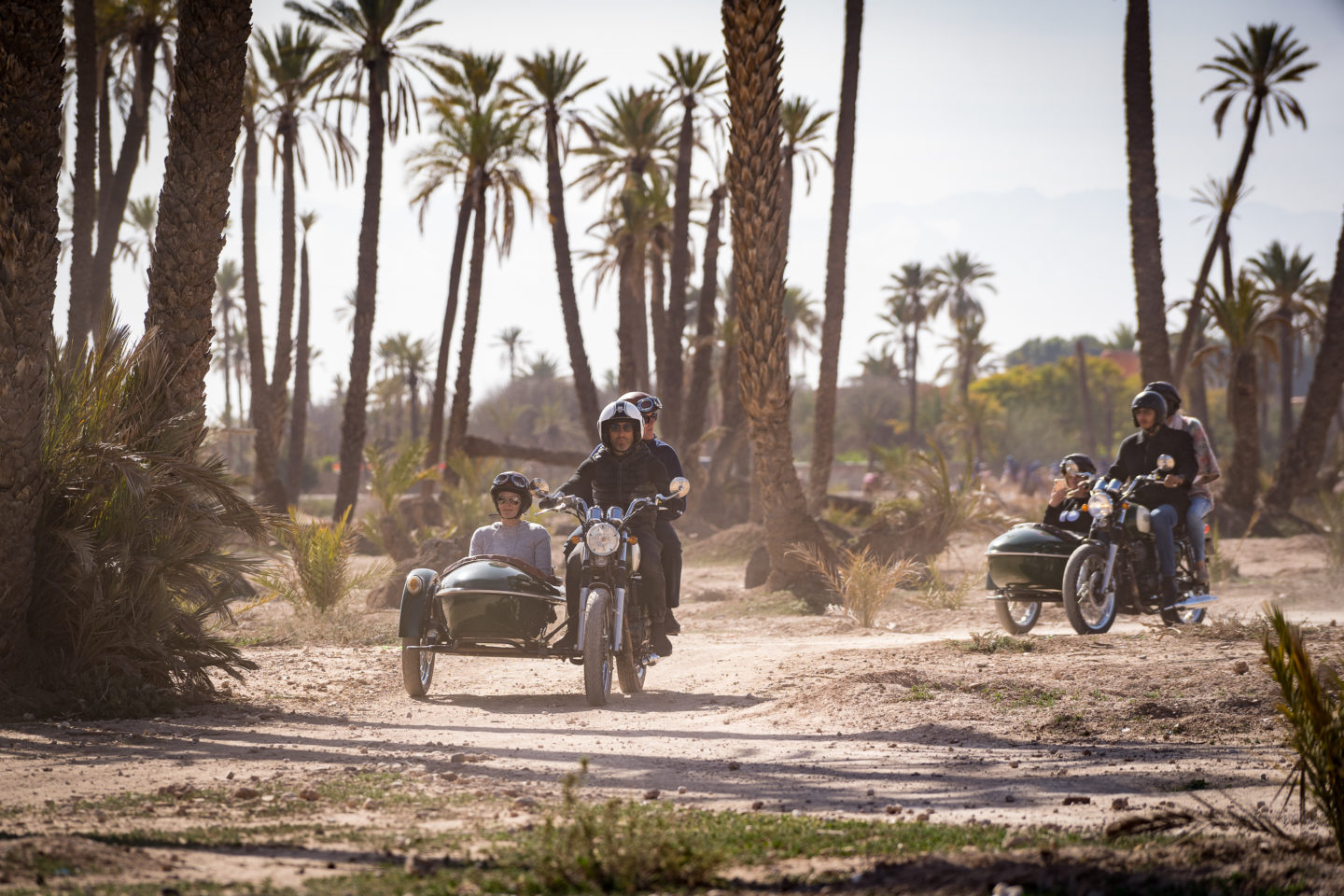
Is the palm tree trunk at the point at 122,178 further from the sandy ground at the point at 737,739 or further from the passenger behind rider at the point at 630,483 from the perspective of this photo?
the passenger behind rider at the point at 630,483

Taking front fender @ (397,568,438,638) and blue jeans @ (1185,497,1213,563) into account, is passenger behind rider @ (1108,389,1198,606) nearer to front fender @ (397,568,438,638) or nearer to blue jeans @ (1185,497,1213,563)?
blue jeans @ (1185,497,1213,563)

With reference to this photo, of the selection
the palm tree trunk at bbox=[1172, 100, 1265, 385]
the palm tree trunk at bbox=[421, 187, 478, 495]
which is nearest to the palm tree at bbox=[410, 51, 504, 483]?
the palm tree trunk at bbox=[421, 187, 478, 495]

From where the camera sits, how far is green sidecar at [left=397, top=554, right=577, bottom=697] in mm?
7617

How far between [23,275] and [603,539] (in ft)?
12.3

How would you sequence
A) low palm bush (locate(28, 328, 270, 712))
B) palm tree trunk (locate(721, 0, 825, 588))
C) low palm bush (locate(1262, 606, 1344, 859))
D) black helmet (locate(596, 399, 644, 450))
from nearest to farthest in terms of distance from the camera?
low palm bush (locate(1262, 606, 1344, 859)), low palm bush (locate(28, 328, 270, 712)), black helmet (locate(596, 399, 644, 450)), palm tree trunk (locate(721, 0, 825, 588))

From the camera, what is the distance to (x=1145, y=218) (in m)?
18.0

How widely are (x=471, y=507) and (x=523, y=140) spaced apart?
12.4 metres

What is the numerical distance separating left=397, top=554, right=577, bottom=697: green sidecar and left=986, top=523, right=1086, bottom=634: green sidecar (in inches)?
171

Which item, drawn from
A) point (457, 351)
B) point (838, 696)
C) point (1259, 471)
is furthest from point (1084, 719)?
point (457, 351)

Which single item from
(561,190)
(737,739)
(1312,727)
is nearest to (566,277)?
(561,190)

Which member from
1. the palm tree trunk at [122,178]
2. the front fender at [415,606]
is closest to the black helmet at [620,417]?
the front fender at [415,606]

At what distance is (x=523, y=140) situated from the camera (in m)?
29.9

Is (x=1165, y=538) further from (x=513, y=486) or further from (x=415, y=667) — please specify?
(x=415, y=667)

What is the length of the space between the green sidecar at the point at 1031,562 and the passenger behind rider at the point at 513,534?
4.21 meters
